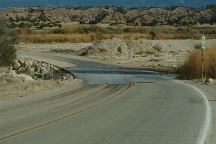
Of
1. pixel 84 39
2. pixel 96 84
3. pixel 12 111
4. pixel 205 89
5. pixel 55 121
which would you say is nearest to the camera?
pixel 55 121

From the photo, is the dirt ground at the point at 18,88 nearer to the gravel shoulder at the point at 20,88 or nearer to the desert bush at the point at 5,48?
the gravel shoulder at the point at 20,88

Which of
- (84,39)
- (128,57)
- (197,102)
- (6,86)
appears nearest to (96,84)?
(6,86)

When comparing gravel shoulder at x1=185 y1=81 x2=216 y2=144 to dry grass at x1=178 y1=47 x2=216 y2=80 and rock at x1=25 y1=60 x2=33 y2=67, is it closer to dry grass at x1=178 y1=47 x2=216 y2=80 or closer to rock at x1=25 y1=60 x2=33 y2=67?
dry grass at x1=178 y1=47 x2=216 y2=80

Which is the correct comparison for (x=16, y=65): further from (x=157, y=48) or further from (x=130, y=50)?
(x=157, y=48)

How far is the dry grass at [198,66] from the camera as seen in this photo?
125ft

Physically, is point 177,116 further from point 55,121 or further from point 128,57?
point 128,57

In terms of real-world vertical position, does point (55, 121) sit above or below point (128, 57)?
above

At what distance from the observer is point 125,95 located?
2592 centimetres

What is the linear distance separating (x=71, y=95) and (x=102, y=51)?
4423 centimetres

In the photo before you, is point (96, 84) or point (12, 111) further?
point (96, 84)

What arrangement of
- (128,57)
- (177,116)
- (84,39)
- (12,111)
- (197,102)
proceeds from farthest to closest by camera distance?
(84,39) → (128,57) → (197,102) → (12,111) → (177,116)

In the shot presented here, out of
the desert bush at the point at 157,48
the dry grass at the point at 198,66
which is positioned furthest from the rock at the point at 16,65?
the desert bush at the point at 157,48

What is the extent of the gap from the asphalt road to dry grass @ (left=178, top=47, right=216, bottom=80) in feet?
33.5

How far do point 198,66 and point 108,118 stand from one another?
22.3 meters
